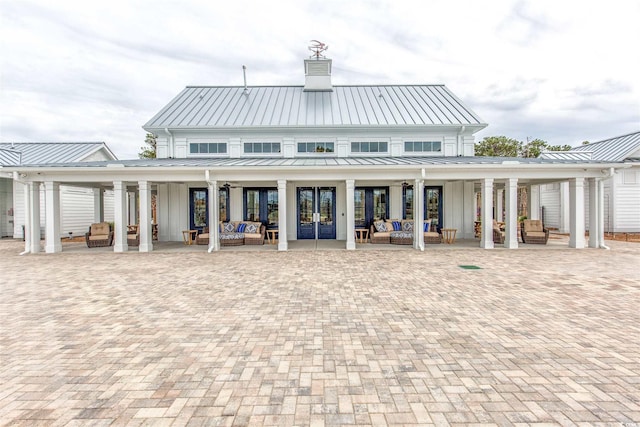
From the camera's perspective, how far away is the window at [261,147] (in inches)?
582

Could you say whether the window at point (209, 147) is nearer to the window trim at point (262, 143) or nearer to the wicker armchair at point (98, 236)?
the window trim at point (262, 143)

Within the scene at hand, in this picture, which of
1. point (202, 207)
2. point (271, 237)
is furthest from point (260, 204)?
point (202, 207)

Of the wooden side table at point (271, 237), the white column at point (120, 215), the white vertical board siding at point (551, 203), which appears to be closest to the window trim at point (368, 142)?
the wooden side table at point (271, 237)

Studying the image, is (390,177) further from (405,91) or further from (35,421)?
(35,421)

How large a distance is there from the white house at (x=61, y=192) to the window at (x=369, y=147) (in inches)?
496

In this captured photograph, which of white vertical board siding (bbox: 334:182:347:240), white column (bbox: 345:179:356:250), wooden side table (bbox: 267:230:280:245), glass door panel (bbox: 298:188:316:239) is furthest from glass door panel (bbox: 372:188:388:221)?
wooden side table (bbox: 267:230:280:245)

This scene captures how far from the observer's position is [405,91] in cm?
1738

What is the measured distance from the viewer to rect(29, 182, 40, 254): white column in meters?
11.2

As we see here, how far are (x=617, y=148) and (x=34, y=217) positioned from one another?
27.9 m

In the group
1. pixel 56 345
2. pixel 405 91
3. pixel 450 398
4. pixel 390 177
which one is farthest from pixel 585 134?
pixel 56 345

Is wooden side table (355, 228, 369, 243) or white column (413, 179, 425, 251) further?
wooden side table (355, 228, 369, 243)

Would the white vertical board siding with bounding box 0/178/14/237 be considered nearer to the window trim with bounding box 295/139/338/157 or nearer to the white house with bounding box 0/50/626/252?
the white house with bounding box 0/50/626/252

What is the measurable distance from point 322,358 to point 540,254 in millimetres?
9754

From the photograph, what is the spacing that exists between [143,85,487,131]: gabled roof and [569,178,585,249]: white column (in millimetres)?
4600
